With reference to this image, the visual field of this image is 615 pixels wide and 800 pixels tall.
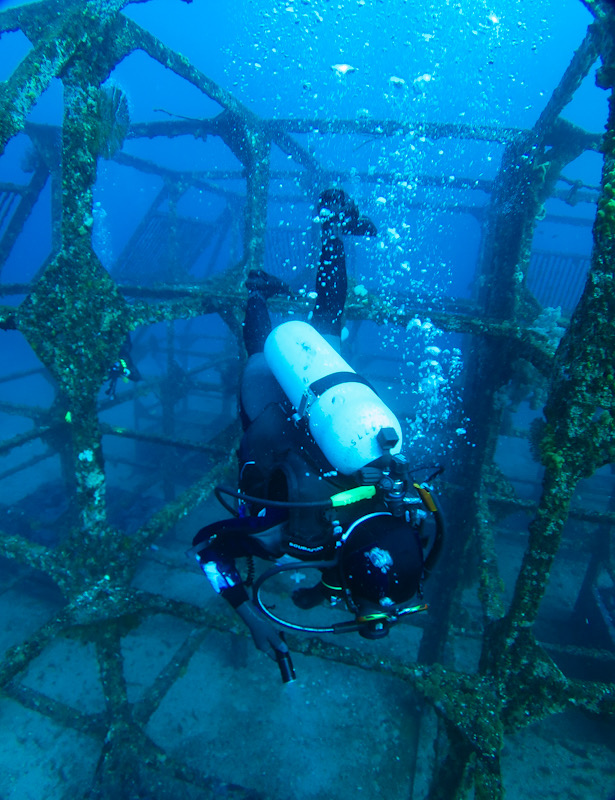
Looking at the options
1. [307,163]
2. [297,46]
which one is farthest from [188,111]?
[307,163]

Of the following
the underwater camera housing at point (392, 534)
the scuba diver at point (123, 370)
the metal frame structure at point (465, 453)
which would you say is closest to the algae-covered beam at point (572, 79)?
the metal frame structure at point (465, 453)

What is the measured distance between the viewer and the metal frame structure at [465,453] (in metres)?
2.02

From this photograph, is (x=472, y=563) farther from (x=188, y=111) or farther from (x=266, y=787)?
(x=188, y=111)

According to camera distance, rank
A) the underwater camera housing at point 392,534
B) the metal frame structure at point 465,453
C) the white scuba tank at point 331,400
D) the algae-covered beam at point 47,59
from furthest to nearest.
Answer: the algae-covered beam at point 47,59
the white scuba tank at point 331,400
the underwater camera housing at point 392,534
the metal frame structure at point 465,453

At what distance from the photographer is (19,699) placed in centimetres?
332

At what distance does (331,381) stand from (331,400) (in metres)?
0.20

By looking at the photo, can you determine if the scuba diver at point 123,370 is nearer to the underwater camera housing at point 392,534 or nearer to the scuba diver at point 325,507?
the scuba diver at point 325,507

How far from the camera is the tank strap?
107 inches

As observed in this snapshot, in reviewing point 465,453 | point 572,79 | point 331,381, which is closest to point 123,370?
point 331,381

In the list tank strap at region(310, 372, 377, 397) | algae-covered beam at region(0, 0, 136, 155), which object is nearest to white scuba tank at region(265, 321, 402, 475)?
tank strap at region(310, 372, 377, 397)

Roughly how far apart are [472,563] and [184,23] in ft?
271

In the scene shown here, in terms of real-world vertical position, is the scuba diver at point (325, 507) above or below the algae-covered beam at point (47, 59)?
below

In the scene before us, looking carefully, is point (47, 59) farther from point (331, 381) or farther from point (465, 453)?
point (465, 453)

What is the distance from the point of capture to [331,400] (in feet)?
8.55
